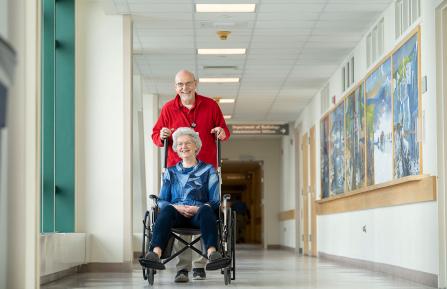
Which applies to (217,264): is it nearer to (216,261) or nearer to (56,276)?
(216,261)

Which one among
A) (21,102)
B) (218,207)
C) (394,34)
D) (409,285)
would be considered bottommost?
(409,285)

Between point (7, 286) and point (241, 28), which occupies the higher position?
point (241, 28)

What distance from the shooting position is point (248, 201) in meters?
37.9

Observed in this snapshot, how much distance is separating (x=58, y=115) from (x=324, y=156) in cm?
591

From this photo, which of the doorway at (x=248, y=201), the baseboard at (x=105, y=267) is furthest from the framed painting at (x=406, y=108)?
the doorway at (x=248, y=201)

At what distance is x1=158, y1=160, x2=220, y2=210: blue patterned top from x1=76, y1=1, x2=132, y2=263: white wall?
8.43 ft

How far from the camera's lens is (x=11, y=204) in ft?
11.0

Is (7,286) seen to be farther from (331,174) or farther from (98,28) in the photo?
(331,174)

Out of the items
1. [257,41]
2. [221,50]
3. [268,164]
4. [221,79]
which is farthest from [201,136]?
[268,164]

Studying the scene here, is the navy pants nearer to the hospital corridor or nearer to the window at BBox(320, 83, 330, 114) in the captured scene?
the hospital corridor

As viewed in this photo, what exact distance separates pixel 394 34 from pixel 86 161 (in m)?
3.36

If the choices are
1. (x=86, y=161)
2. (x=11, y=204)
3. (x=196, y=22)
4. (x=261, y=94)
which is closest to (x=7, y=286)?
(x=11, y=204)

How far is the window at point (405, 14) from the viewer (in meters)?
6.44

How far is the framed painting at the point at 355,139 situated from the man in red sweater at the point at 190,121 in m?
3.61
